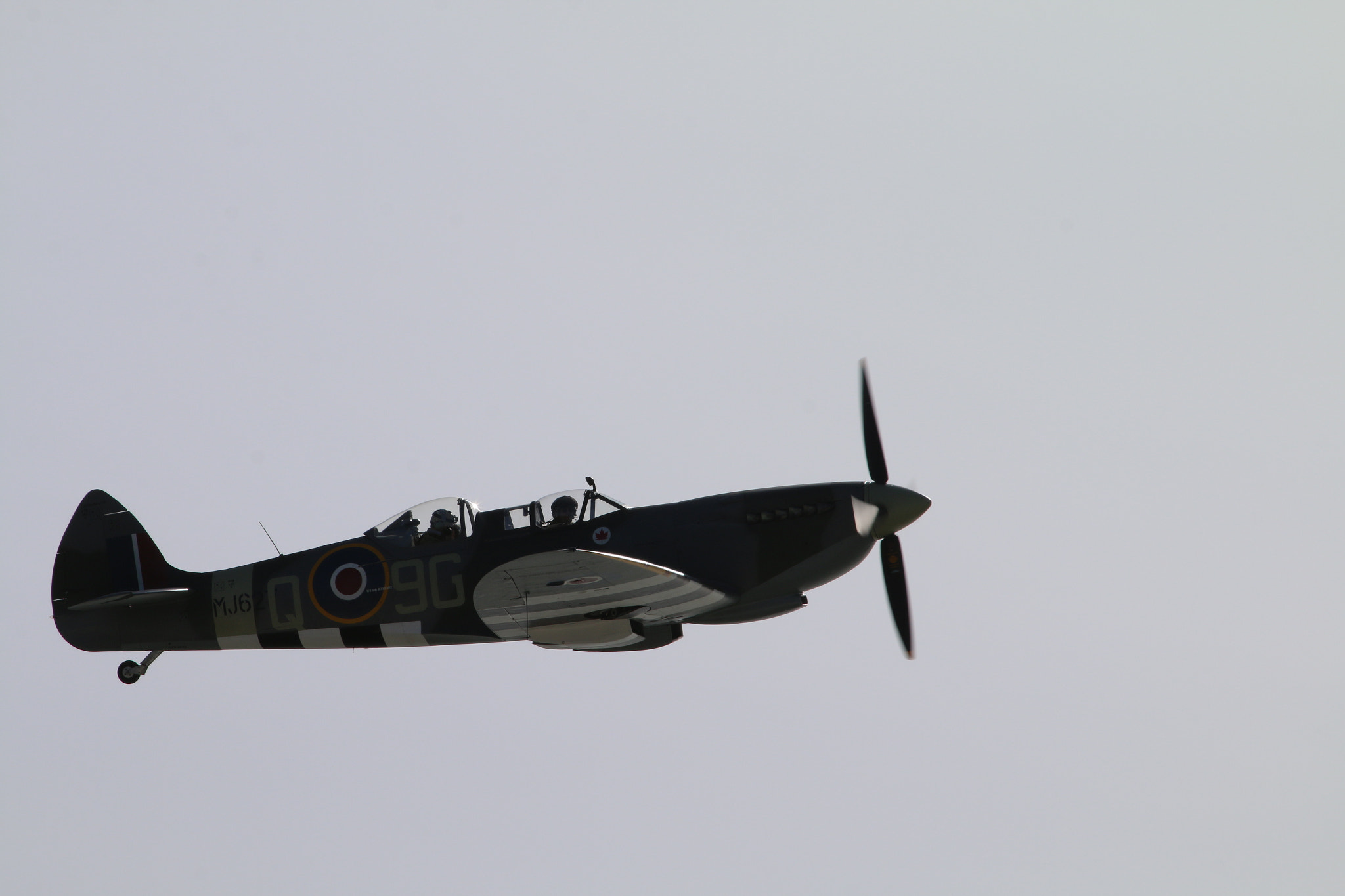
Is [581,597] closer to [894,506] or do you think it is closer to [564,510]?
[564,510]

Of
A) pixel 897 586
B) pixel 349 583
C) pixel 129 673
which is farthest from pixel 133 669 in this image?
pixel 897 586

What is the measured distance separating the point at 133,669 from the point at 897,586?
1026cm

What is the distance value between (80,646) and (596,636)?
7380 millimetres

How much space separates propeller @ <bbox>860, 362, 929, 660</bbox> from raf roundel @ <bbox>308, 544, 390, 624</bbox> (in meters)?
6.32

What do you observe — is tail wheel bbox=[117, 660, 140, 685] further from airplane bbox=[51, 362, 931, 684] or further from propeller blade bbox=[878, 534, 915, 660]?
propeller blade bbox=[878, 534, 915, 660]

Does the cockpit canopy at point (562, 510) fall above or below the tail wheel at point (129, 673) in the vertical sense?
above

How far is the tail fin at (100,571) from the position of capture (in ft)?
63.3

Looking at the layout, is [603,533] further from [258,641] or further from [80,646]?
[80,646]

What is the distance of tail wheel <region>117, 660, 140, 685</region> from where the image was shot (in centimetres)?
1908

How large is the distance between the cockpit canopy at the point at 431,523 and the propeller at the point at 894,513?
5.07 m

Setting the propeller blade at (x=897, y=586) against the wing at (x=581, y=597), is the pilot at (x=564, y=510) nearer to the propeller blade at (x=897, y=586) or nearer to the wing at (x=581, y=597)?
the wing at (x=581, y=597)

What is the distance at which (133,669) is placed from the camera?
755 inches

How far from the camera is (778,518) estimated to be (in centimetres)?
1773

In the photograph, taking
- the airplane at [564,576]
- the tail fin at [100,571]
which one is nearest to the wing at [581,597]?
the airplane at [564,576]
